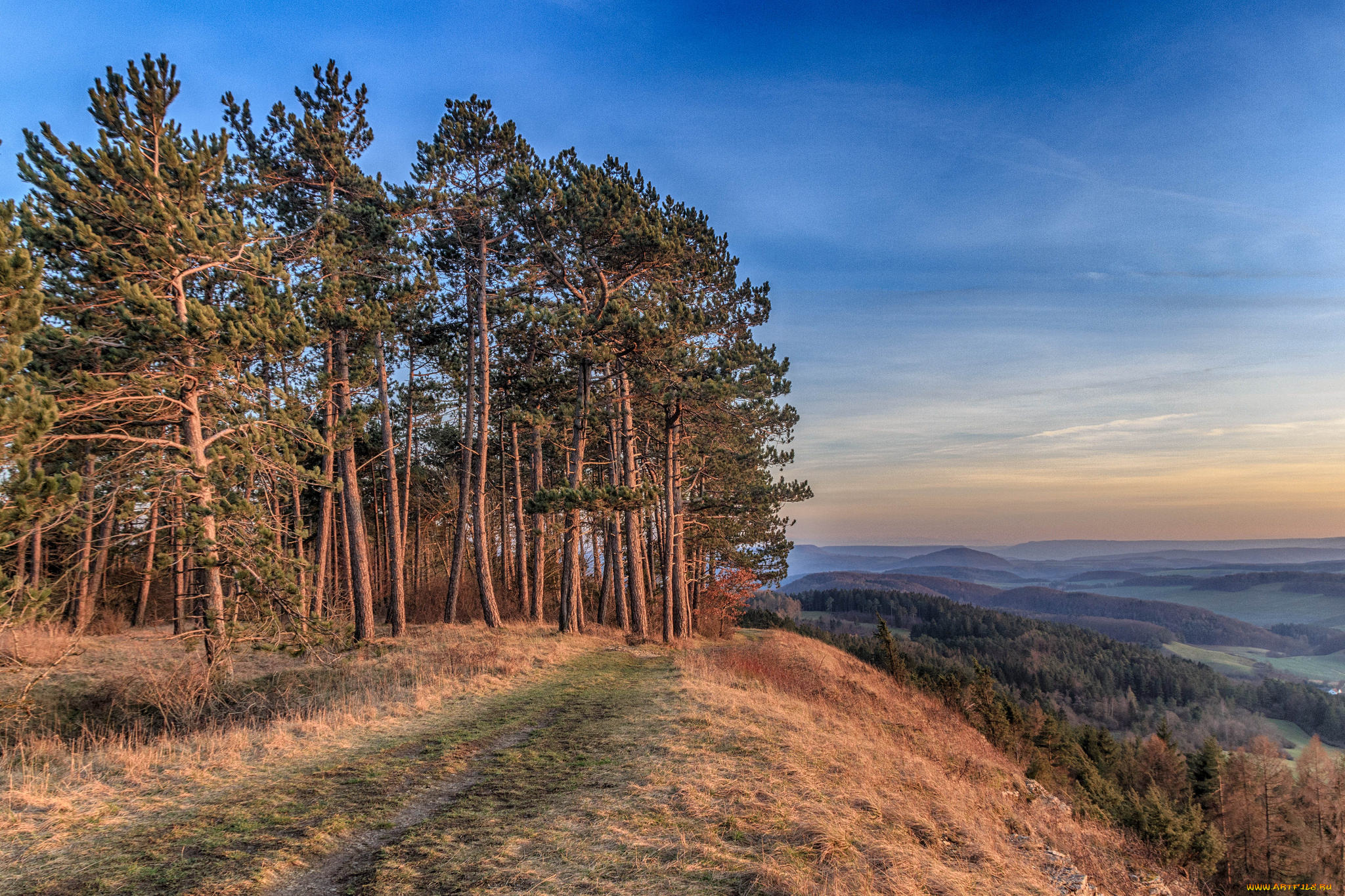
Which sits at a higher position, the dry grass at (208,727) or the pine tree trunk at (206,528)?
the pine tree trunk at (206,528)

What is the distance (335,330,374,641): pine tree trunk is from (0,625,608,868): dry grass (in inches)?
72.3

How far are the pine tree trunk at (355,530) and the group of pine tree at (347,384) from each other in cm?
10

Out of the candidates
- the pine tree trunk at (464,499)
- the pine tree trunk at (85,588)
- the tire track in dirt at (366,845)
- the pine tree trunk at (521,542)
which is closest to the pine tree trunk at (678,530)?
the pine tree trunk at (521,542)

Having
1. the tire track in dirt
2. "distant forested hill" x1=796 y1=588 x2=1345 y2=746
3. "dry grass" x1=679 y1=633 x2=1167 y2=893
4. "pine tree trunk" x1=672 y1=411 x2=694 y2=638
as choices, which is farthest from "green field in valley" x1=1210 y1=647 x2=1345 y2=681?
the tire track in dirt

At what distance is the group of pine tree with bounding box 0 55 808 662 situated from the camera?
31.9 feet

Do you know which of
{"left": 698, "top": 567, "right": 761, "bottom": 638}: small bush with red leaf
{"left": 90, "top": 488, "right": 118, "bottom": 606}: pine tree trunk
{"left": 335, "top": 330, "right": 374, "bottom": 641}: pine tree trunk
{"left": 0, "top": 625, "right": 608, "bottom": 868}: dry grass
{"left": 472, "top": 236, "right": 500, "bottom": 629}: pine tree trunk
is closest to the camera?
{"left": 0, "top": 625, "right": 608, "bottom": 868}: dry grass

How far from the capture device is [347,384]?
53.2ft

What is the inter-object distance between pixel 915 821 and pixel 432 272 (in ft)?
59.3

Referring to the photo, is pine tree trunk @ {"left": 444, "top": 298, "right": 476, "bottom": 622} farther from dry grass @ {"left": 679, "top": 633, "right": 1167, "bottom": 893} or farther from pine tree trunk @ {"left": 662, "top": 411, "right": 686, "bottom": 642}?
dry grass @ {"left": 679, "top": 633, "right": 1167, "bottom": 893}

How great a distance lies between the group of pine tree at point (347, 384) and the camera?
9734mm

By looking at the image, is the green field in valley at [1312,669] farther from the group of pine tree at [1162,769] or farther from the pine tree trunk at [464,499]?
the pine tree trunk at [464,499]

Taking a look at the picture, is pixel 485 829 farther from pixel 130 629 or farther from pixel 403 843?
pixel 130 629

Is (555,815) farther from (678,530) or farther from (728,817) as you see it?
(678,530)

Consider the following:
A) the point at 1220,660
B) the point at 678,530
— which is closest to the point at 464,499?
the point at 678,530
